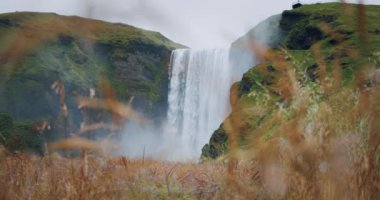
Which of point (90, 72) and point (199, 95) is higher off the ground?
point (90, 72)

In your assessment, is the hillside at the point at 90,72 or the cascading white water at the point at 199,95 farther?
the hillside at the point at 90,72

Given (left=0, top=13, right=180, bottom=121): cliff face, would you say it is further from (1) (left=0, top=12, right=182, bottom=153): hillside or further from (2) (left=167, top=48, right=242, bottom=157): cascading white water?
(2) (left=167, top=48, right=242, bottom=157): cascading white water

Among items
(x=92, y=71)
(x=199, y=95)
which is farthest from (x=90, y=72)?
(x=199, y=95)

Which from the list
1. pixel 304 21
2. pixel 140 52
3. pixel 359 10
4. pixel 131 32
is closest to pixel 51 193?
pixel 359 10

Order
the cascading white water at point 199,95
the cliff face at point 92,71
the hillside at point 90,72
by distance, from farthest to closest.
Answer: the cliff face at point 92,71 < the hillside at point 90,72 < the cascading white water at point 199,95

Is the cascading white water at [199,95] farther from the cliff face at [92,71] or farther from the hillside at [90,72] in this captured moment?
the cliff face at [92,71]

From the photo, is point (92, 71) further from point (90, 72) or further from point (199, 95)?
point (199, 95)

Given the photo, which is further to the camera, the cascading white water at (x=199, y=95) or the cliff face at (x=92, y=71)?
the cliff face at (x=92, y=71)

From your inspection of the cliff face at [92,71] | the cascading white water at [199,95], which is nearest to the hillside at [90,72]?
the cliff face at [92,71]

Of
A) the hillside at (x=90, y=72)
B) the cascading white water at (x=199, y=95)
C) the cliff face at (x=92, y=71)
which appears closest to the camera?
the cascading white water at (x=199, y=95)

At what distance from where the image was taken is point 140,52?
324 feet

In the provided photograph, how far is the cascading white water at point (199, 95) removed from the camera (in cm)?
5695

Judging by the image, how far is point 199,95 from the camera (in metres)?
59.8

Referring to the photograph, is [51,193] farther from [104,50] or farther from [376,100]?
[104,50]
